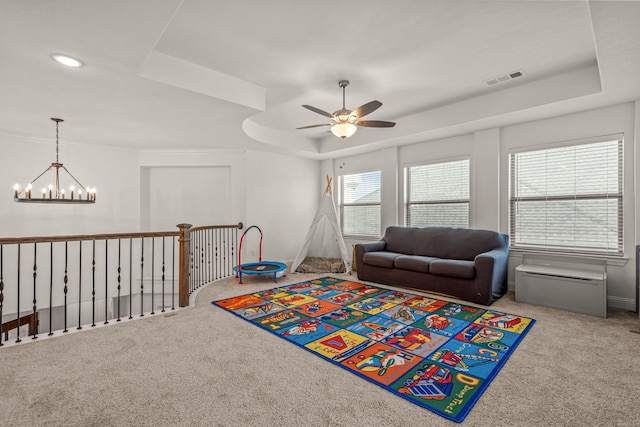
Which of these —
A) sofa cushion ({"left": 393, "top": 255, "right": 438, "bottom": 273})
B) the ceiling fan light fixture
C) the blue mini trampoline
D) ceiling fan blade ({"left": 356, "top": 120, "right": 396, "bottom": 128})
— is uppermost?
ceiling fan blade ({"left": 356, "top": 120, "right": 396, "bottom": 128})

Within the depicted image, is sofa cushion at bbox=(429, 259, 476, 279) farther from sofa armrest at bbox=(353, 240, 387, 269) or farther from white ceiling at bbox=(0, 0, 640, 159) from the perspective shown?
white ceiling at bbox=(0, 0, 640, 159)

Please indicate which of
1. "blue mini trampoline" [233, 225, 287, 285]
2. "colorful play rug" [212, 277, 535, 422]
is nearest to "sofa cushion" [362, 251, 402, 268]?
"colorful play rug" [212, 277, 535, 422]

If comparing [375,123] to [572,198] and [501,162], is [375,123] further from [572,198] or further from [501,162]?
[572,198]

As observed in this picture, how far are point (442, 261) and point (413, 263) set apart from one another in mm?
435

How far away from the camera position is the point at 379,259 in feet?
16.8

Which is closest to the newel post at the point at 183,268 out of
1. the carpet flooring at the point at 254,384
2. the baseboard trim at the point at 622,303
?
the carpet flooring at the point at 254,384

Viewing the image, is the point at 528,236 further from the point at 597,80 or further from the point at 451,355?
the point at 451,355

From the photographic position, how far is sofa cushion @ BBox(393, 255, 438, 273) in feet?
15.0

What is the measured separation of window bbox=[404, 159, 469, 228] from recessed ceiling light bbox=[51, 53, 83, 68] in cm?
519

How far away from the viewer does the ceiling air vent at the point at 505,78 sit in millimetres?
3750

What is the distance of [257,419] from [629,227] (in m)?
4.84

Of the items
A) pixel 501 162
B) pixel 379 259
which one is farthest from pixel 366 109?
pixel 501 162

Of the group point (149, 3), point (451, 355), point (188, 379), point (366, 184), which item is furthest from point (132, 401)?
point (366, 184)

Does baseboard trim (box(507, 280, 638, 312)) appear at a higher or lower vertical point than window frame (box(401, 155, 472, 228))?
lower
